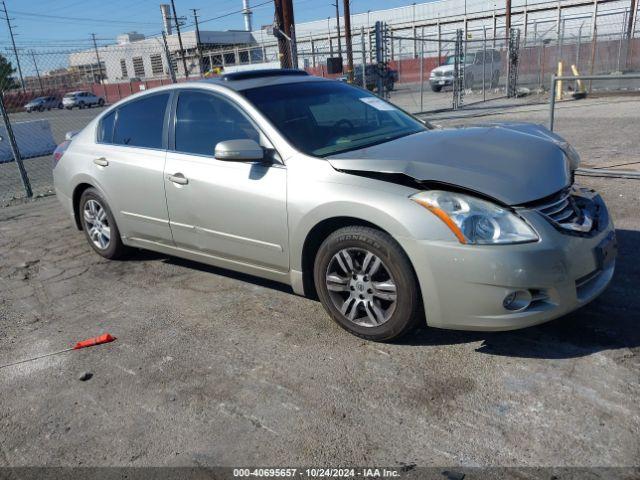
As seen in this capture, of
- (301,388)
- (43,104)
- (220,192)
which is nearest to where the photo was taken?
(301,388)

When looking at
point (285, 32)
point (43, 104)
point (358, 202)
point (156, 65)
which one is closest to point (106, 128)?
point (358, 202)

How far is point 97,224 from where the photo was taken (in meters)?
5.37

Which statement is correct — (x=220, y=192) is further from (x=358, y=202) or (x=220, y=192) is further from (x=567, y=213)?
(x=567, y=213)

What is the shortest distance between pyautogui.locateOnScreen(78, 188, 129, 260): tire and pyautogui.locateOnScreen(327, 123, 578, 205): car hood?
2.64 meters

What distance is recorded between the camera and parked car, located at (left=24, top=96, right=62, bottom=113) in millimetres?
34656

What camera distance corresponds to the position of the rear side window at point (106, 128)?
5117 millimetres

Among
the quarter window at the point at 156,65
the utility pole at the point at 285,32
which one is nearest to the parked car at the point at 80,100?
the quarter window at the point at 156,65

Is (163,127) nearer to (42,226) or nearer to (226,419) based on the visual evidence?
(226,419)

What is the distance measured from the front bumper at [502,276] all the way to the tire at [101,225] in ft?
10.5

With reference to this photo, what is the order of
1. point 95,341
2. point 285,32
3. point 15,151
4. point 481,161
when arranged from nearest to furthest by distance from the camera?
point 481,161, point 95,341, point 15,151, point 285,32

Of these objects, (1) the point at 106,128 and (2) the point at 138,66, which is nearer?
(1) the point at 106,128

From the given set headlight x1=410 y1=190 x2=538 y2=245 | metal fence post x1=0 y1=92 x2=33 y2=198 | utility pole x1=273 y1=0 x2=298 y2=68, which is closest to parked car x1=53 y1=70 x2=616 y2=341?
headlight x1=410 y1=190 x2=538 y2=245

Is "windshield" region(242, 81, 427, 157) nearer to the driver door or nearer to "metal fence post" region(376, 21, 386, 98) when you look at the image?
the driver door

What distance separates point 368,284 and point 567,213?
47.7 inches
